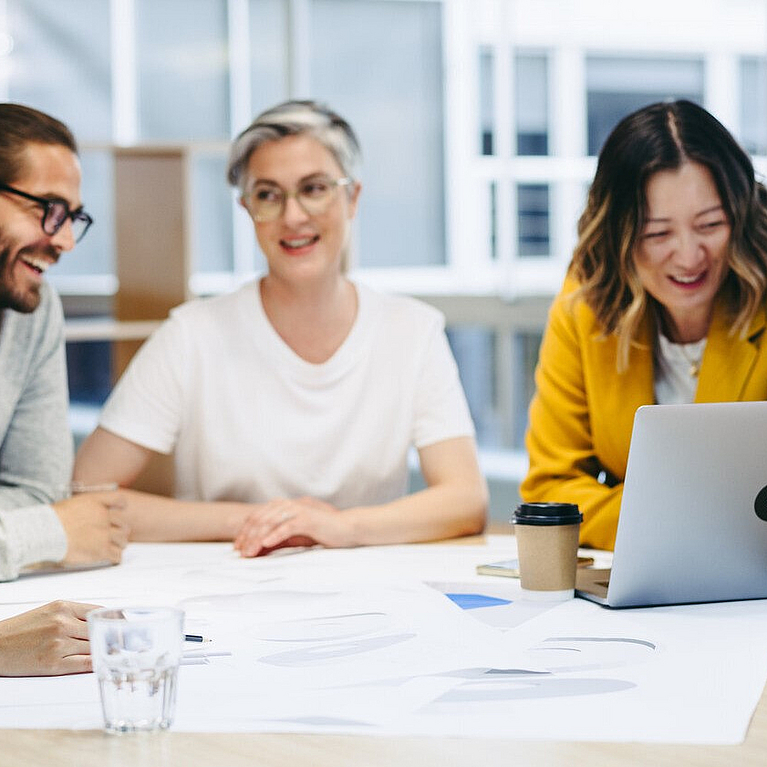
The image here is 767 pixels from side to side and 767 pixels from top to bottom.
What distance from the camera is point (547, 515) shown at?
1509 millimetres

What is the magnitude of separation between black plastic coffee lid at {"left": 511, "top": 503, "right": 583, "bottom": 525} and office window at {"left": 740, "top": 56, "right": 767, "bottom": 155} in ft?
14.0

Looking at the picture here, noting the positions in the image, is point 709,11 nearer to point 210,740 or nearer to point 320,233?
point 320,233

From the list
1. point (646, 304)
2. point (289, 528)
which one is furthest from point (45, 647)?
point (646, 304)

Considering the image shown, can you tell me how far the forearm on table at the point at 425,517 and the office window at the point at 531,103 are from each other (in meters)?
3.91

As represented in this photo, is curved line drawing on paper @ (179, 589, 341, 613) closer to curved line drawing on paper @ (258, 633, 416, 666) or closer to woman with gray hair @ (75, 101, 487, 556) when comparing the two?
curved line drawing on paper @ (258, 633, 416, 666)

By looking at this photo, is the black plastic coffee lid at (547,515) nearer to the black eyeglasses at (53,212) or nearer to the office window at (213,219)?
the black eyeglasses at (53,212)

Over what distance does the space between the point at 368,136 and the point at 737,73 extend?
79.8 inches

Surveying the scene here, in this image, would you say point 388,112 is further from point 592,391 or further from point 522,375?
point 592,391

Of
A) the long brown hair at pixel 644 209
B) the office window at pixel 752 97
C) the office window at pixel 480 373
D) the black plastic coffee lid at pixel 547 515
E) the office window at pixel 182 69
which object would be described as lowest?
the office window at pixel 480 373

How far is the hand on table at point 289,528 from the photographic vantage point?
6.09 feet

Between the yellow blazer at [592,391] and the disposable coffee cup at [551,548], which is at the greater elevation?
the yellow blazer at [592,391]

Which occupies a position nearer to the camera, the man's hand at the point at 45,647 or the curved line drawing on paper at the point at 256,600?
the man's hand at the point at 45,647

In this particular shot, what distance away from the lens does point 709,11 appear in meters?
5.76

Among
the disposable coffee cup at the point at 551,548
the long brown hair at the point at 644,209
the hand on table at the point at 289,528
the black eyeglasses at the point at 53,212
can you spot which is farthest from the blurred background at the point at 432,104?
the disposable coffee cup at the point at 551,548
